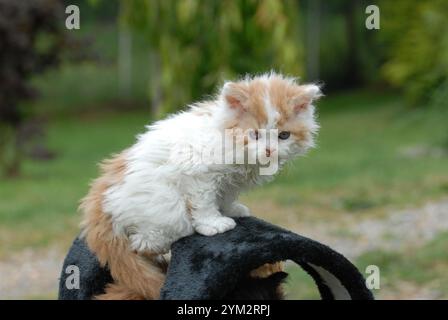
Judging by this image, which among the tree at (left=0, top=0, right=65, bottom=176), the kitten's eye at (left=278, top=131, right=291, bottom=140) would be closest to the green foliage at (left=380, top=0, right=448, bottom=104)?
the tree at (left=0, top=0, right=65, bottom=176)

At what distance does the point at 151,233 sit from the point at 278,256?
20.6 inches

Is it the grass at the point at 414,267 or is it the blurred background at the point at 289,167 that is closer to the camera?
the grass at the point at 414,267

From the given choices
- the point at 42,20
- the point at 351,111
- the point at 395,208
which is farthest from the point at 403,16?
the point at 395,208

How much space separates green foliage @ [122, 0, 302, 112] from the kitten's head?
6.85 metres

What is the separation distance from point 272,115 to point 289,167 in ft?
1.46

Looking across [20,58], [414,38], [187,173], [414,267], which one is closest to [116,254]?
[187,173]

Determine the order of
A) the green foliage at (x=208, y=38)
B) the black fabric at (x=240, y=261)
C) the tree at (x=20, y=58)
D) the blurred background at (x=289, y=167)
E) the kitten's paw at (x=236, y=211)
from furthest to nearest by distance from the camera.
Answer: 1. the tree at (x=20, y=58)
2. the green foliage at (x=208, y=38)
3. the blurred background at (x=289, y=167)
4. the kitten's paw at (x=236, y=211)
5. the black fabric at (x=240, y=261)

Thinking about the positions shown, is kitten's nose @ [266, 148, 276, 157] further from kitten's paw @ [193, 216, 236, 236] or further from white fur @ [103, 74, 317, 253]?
kitten's paw @ [193, 216, 236, 236]

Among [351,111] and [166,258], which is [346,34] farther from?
[166,258]

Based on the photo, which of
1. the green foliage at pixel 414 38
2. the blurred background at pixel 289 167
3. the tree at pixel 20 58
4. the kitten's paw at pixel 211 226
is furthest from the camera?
the green foliage at pixel 414 38

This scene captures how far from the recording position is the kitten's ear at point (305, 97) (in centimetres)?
360

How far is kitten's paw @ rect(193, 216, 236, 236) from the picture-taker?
3715 mm

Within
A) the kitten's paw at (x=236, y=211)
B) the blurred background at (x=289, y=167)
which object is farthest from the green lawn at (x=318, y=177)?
the kitten's paw at (x=236, y=211)

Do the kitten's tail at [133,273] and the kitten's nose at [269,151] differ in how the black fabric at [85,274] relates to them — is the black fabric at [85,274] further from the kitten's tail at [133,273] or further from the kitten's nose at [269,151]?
the kitten's nose at [269,151]
